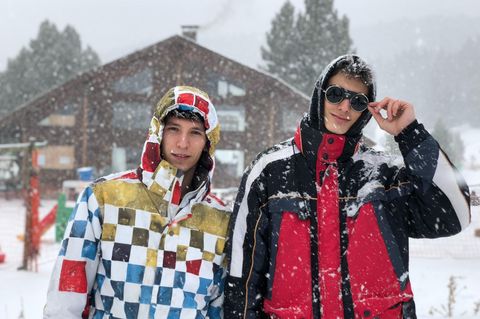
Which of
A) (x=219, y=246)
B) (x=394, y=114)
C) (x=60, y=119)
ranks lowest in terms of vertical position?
(x=219, y=246)

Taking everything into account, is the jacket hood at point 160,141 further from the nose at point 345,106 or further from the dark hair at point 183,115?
the nose at point 345,106

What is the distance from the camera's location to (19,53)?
42750 millimetres

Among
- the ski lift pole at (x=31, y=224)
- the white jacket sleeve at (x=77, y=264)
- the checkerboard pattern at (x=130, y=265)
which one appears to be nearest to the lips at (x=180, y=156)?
the checkerboard pattern at (x=130, y=265)

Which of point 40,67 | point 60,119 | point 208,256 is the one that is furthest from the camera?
point 40,67

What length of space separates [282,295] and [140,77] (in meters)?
23.5

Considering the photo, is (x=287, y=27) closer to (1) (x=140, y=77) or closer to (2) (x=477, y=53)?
(1) (x=140, y=77)

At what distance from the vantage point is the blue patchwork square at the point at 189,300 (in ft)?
7.91

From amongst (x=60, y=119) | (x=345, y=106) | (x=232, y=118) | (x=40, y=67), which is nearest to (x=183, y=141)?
(x=345, y=106)

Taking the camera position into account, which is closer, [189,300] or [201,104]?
[189,300]

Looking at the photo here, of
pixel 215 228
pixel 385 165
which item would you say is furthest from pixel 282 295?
pixel 385 165

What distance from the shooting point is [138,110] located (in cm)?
2512

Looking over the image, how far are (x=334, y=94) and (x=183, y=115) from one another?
0.84 meters

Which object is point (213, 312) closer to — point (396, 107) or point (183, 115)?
point (183, 115)

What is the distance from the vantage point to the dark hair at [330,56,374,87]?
Result: 245 cm
